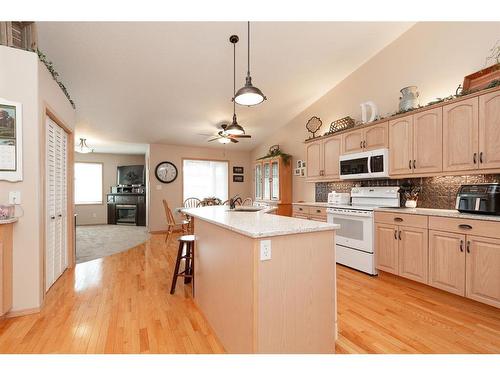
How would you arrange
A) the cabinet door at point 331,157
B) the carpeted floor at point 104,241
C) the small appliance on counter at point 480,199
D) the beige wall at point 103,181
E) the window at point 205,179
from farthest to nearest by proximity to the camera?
1. the beige wall at point 103,181
2. the window at point 205,179
3. the carpeted floor at point 104,241
4. the cabinet door at point 331,157
5. the small appliance on counter at point 480,199

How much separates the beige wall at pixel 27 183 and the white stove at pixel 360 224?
360cm

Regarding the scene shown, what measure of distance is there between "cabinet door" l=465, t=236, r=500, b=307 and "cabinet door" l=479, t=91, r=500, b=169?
75 centimetres

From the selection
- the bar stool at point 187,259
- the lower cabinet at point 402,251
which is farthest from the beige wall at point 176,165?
the lower cabinet at point 402,251

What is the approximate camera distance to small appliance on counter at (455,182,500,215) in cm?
232

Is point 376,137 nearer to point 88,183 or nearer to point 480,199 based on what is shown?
point 480,199

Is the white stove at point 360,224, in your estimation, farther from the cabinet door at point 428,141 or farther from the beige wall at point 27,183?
the beige wall at point 27,183

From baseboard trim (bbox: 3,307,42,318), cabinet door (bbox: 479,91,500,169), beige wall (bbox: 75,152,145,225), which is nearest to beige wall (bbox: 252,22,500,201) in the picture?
cabinet door (bbox: 479,91,500,169)

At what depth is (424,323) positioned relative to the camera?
214 cm

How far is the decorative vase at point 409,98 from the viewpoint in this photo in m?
3.25

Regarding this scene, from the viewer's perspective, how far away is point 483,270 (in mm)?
2285

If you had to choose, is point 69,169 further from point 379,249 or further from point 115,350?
point 379,249

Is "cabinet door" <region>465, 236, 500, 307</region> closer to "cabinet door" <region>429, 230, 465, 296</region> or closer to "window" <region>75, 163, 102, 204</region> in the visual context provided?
"cabinet door" <region>429, 230, 465, 296</region>

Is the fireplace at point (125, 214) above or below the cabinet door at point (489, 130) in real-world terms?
below

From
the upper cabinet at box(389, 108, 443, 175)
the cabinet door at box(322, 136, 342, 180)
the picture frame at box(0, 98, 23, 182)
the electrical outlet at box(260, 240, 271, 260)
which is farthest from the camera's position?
the cabinet door at box(322, 136, 342, 180)
